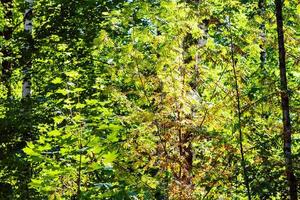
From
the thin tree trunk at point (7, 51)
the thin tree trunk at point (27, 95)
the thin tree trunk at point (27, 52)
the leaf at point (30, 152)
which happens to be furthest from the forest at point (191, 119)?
the thin tree trunk at point (7, 51)

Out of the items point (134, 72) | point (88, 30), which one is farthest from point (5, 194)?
point (134, 72)

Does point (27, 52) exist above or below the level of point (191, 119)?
above

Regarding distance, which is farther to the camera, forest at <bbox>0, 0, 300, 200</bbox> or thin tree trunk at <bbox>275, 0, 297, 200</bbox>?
forest at <bbox>0, 0, 300, 200</bbox>

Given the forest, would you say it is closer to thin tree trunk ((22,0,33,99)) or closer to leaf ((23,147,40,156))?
leaf ((23,147,40,156))

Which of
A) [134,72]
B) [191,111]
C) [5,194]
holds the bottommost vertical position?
[5,194]

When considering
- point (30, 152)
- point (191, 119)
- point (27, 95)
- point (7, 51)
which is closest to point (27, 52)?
point (27, 95)

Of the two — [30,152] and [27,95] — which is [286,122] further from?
[27,95]

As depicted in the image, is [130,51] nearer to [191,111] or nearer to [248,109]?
[191,111]

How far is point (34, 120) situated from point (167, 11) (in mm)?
4635

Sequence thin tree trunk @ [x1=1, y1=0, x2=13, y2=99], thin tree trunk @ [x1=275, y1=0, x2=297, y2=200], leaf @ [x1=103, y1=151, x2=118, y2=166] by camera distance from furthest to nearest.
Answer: thin tree trunk @ [x1=1, y1=0, x2=13, y2=99], thin tree trunk @ [x1=275, y1=0, x2=297, y2=200], leaf @ [x1=103, y1=151, x2=118, y2=166]

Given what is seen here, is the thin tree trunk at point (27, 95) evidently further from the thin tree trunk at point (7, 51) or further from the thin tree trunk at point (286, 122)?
the thin tree trunk at point (286, 122)

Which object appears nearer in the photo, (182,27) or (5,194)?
(182,27)

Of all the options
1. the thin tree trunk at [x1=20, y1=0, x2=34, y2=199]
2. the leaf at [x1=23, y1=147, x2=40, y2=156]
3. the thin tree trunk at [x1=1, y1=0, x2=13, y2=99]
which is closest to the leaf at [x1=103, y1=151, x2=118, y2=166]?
the leaf at [x1=23, y1=147, x2=40, y2=156]

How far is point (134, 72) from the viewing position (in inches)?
245
